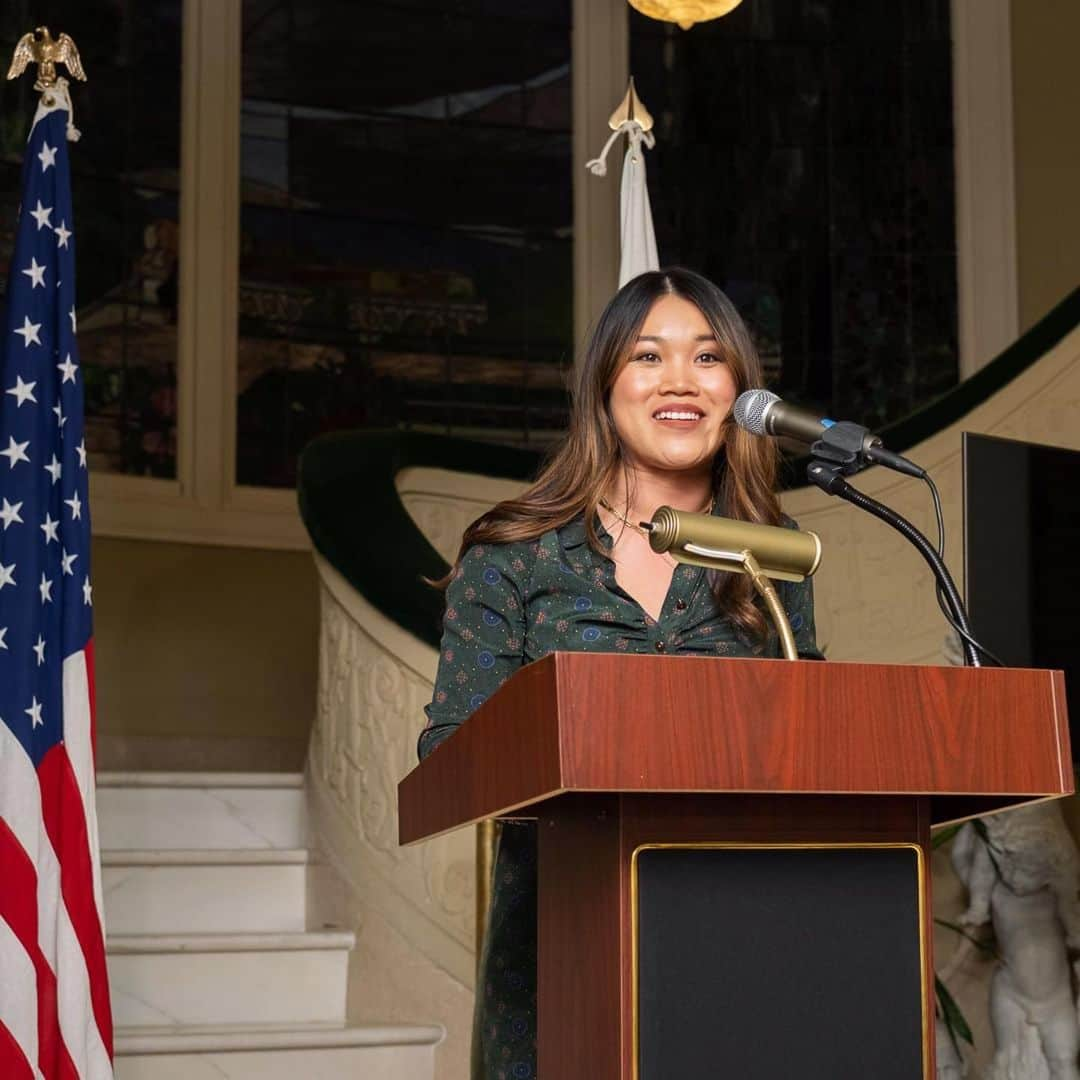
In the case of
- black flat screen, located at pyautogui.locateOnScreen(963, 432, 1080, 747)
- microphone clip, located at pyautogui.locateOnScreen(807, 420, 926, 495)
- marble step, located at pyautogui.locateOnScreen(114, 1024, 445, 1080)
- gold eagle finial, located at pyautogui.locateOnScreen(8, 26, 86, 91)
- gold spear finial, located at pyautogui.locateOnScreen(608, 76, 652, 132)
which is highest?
gold spear finial, located at pyautogui.locateOnScreen(608, 76, 652, 132)

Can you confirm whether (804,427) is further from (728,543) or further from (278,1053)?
(278,1053)

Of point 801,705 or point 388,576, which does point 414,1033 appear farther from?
point 801,705

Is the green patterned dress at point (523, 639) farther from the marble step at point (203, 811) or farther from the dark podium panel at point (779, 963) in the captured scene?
the marble step at point (203, 811)

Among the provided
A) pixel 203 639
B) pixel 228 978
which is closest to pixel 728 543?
pixel 228 978

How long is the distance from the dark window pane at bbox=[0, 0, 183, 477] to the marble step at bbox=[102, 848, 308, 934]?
3.34 meters

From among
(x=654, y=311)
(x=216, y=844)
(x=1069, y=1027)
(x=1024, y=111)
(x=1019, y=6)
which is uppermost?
(x=1019, y=6)

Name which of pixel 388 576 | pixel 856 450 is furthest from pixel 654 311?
pixel 388 576

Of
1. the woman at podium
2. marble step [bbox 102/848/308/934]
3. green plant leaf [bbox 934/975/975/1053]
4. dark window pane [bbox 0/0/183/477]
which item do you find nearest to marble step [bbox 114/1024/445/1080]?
marble step [bbox 102/848/308/934]

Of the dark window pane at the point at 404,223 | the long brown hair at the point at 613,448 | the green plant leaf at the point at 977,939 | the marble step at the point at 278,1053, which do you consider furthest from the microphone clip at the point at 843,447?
the dark window pane at the point at 404,223

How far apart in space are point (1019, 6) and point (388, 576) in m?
4.82

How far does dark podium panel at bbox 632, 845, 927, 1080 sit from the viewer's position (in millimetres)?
1472

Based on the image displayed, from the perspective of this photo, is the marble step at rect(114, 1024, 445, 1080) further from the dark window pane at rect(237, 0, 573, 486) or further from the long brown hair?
the dark window pane at rect(237, 0, 573, 486)

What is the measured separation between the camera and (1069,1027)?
4172 millimetres

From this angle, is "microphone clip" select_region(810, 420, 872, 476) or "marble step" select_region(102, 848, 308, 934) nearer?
"microphone clip" select_region(810, 420, 872, 476)
